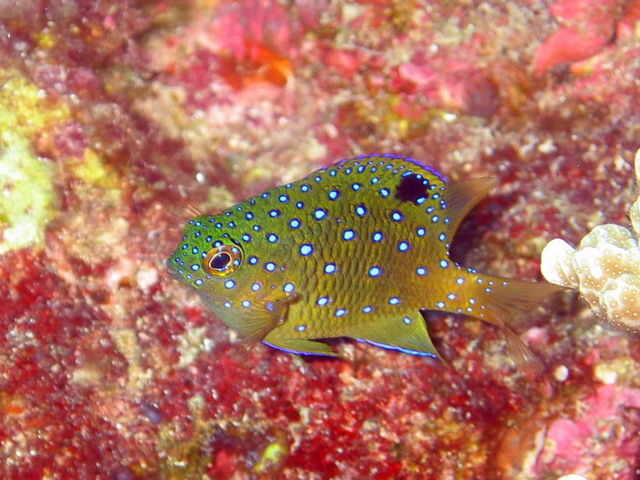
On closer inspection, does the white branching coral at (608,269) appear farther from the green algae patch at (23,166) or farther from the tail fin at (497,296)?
the green algae patch at (23,166)

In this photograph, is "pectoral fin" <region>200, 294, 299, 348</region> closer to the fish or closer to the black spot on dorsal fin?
the fish

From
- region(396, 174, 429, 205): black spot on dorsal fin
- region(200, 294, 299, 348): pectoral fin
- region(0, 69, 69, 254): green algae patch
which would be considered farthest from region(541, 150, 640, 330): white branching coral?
region(0, 69, 69, 254): green algae patch

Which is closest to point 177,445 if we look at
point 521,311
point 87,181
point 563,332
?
point 87,181

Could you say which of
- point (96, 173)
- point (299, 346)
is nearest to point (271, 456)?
point (299, 346)

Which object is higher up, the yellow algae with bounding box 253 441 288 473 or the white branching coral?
the white branching coral

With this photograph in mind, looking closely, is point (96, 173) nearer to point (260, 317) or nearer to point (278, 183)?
point (278, 183)

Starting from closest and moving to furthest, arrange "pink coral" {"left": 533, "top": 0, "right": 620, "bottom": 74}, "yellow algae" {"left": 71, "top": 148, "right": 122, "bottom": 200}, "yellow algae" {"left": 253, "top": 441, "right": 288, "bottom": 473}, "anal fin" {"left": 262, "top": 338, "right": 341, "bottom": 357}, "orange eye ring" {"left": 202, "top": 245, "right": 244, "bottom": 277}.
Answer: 1. "orange eye ring" {"left": 202, "top": 245, "right": 244, "bottom": 277}
2. "anal fin" {"left": 262, "top": 338, "right": 341, "bottom": 357}
3. "yellow algae" {"left": 253, "top": 441, "right": 288, "bottom": 473}
4. "yellow algae" {"left": 71, "top": 148, "right": 122, "bottom": 200}
5. "pink coral" {"left": 533, "top": 0, "right": 620, "bottom": 74}
